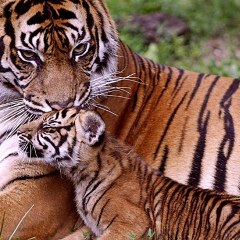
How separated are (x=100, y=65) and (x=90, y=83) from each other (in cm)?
22

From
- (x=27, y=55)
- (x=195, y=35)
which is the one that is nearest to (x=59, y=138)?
(x=27, y=55)

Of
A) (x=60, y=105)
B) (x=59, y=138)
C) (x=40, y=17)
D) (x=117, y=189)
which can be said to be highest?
(x=40, y=17)

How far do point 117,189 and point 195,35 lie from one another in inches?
A: 181

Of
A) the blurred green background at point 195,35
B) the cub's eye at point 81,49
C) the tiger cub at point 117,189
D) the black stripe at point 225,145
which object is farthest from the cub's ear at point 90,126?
the blurred green background at point 195,35

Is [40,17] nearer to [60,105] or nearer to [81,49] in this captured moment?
[81,49]

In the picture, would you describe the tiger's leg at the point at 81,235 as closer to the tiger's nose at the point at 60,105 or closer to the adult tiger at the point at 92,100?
the adult tiger at the point at 92,100

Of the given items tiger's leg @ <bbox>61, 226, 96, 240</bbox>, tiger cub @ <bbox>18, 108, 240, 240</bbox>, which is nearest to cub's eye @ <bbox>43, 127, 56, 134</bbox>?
tiger cub @ <bbox>18, 108, 240, 240</bbox>

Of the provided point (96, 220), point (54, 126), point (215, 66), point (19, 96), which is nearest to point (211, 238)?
point (96, 220)

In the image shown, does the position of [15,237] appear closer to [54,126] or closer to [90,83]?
[54,126]

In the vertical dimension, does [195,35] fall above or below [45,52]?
below

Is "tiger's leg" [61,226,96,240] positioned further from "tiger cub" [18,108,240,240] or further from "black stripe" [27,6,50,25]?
"black stripe" [27,6,50,25]

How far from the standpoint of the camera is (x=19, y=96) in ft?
15.1

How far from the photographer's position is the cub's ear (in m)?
4.27

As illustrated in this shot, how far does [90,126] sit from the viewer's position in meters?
4.29
